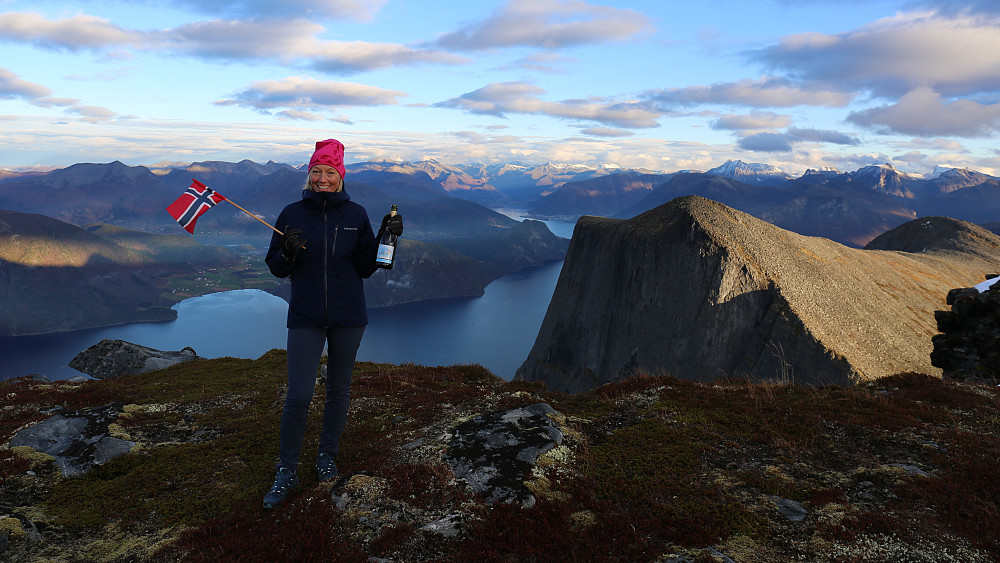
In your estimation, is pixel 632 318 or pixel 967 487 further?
pixel 632 318

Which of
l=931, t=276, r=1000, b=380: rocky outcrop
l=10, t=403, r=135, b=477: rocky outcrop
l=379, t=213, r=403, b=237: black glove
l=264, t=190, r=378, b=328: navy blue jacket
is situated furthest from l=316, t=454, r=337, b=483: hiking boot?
l=931, t=276, r=1000, b=380: rocky outcrop

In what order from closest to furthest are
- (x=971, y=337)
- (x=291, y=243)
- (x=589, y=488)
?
(x=291, y=243) < (x=589, y=488) < (x=971, y=337)

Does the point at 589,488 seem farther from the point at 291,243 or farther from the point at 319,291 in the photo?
the point at 291,243

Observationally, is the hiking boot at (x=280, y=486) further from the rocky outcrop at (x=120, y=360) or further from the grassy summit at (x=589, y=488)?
the rocky outcrop at (x=120, y=360)

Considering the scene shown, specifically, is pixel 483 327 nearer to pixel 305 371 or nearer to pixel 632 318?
pixel 632 318

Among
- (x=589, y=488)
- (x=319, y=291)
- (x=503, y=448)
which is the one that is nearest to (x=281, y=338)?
(x=319, y=291)

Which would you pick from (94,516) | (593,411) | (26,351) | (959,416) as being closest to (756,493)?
(593,411)

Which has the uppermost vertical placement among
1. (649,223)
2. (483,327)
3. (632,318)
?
(649,223)
